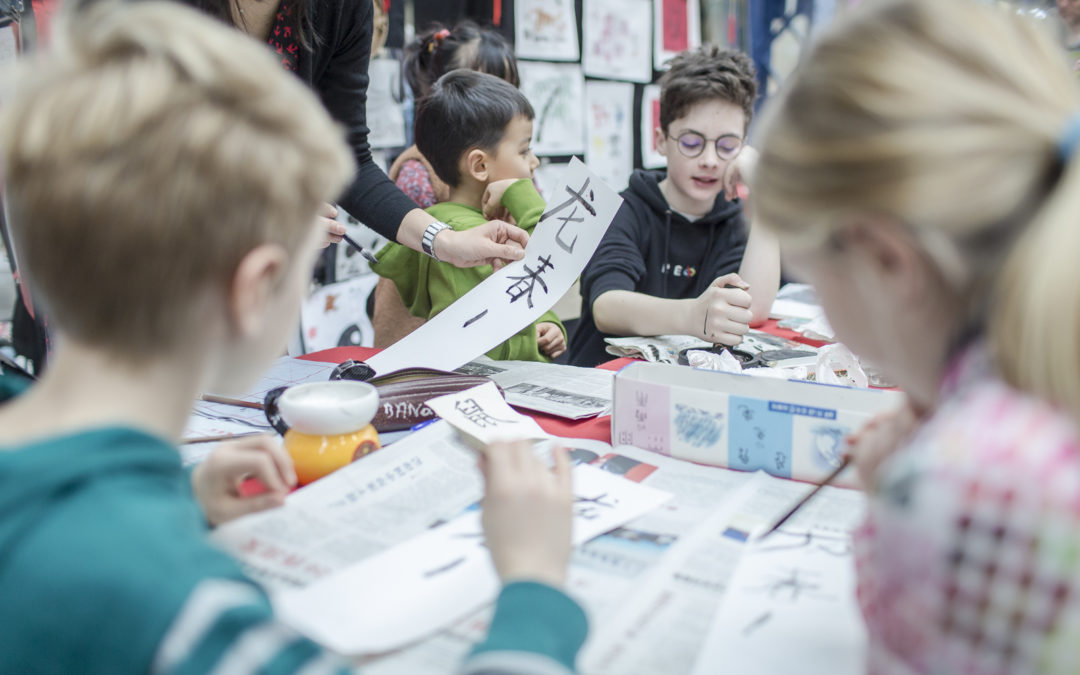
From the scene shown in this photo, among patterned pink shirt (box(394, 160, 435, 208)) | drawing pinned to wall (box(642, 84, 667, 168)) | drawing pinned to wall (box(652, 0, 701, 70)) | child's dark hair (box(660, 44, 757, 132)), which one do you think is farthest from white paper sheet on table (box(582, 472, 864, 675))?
drawing pinned to wall (box(652, 0, 701, 70))

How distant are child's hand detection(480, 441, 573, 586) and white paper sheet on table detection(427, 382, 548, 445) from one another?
0.29m

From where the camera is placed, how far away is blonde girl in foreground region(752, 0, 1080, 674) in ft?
1.24

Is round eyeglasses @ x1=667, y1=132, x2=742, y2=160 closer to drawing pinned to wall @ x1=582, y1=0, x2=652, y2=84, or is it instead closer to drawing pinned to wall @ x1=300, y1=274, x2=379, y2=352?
drawing pinned to wall @ x1=300, y1=274, x2=379, y2=352

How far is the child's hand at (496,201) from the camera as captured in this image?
1.60 meters

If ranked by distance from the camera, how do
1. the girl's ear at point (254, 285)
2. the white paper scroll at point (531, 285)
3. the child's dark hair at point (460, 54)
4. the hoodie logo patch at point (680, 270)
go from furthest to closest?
1. the child's dark hair at point (460, 54)
2. the hoodie logo patch at point (680, 270)
3. the white paper scroll at point (531, 285)
4. the girl's ear at point (254, 285)

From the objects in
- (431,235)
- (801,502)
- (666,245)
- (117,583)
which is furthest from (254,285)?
(666,245)

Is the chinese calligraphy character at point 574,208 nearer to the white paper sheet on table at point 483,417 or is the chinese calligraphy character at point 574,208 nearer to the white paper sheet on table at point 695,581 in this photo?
the white paper sheet on table at point 483,417

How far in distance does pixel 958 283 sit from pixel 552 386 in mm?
757

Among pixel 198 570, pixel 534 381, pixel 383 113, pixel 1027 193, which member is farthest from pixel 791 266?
pixel 383 113

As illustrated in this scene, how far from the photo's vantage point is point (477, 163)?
167 cm

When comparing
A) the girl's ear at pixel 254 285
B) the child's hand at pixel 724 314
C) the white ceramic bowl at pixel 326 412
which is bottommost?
the white ceramic bowl at pixel 326 412

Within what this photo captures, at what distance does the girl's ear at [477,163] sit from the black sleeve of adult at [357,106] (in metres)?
0.24

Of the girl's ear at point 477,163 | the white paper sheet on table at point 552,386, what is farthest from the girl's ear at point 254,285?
the girl's ear at point 477,163

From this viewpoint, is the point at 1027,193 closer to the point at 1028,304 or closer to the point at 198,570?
the point at 1028,304
